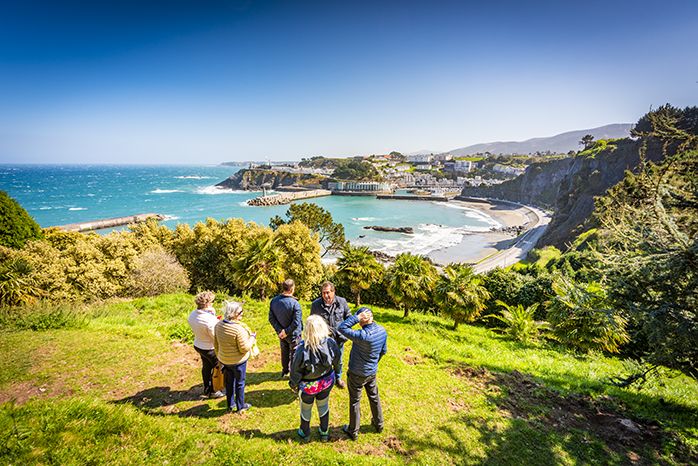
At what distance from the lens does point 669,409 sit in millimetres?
6105

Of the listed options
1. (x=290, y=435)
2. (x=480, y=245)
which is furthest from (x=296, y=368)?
(x=480, y=245)

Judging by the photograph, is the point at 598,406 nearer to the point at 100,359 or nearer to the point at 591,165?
the point at 100,359

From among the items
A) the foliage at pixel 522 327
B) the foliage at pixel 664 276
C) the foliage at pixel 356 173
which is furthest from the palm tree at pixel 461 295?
the foliage at pixel 356 173

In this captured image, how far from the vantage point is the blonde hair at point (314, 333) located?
3836 millimetres

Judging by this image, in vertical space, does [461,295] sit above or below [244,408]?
below

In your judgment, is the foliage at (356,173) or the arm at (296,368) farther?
the foliage at (356,173)

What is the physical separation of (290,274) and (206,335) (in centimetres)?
1467

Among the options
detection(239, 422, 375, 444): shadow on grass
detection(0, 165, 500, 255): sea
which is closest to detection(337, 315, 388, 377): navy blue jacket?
detection(239, 422, 375, 444): shadow on grass

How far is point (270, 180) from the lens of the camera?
497 ft

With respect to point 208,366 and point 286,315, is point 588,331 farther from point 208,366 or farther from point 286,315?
point 208,366

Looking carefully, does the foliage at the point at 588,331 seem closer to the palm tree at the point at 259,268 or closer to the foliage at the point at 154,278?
the palm tree at the point at 259,268

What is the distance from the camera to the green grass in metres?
3.82

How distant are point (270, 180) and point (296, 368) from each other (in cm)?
15554

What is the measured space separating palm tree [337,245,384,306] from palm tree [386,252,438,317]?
127 centimetres
